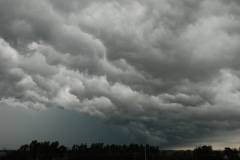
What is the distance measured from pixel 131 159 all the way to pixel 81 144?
10294mm

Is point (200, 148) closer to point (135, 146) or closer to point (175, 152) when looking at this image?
point (175, 152)

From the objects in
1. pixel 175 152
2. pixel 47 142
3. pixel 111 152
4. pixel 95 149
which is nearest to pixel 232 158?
pixel 175 152

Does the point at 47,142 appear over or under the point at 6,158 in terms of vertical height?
over

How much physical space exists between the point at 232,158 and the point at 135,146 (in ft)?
45.7

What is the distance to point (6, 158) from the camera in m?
46.4

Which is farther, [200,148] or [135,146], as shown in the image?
[135,146]

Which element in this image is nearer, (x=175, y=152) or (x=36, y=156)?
(x=175, y=152)

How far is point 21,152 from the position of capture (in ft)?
156

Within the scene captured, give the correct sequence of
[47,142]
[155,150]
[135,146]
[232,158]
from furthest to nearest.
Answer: [47,142] < [135,146] < [155,150] < [232,158]

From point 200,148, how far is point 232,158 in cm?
460

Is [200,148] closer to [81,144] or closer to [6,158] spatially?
[81,144]

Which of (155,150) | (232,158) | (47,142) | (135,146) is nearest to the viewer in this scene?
(232,158)

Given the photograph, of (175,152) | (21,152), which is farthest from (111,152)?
(21,152)

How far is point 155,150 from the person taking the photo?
147 feet
